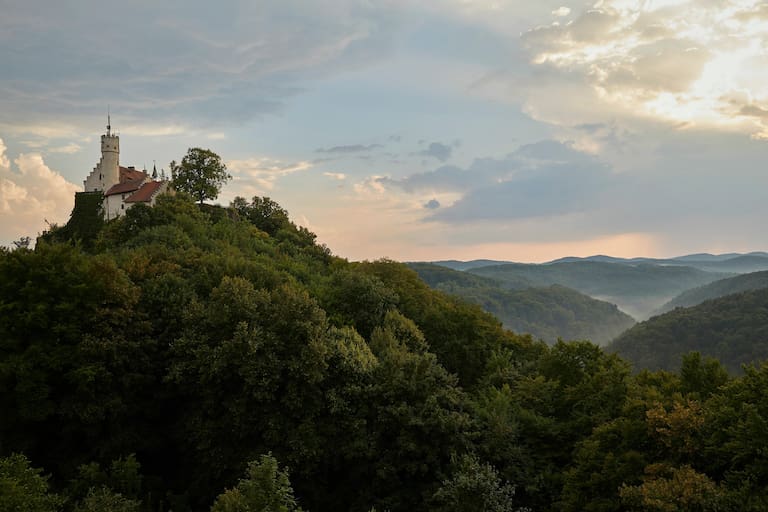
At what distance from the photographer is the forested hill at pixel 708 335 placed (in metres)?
140

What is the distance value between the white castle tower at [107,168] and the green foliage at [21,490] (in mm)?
46147

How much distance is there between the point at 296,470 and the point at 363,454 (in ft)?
10.9

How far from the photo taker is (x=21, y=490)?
19.1 metres

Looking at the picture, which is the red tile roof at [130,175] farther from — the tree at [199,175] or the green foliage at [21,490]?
the green foliage at [21,490]

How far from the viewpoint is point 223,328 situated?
97.3 ft

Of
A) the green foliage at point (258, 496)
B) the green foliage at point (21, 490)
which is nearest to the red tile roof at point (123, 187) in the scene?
the green foliage at point (21, 490)

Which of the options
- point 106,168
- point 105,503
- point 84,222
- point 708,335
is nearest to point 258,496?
point 105,503

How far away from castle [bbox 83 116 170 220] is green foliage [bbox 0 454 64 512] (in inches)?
1581

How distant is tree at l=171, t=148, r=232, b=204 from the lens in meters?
68.9

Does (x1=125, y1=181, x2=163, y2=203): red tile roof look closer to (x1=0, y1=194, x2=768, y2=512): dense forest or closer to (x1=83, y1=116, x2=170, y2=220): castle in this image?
(x1=83, y1=116, x2=170, y2=220): castle

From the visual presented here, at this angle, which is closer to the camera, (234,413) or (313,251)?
(234,413)

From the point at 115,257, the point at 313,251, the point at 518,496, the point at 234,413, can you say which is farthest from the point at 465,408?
the point at 313,251

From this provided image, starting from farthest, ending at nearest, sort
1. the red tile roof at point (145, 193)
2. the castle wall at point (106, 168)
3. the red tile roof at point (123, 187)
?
the castle wall at point (106, 168), the red tile roof at point (123, 187), the red tile roof at point (145, 193)

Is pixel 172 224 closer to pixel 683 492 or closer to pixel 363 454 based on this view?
pixel 363 454
